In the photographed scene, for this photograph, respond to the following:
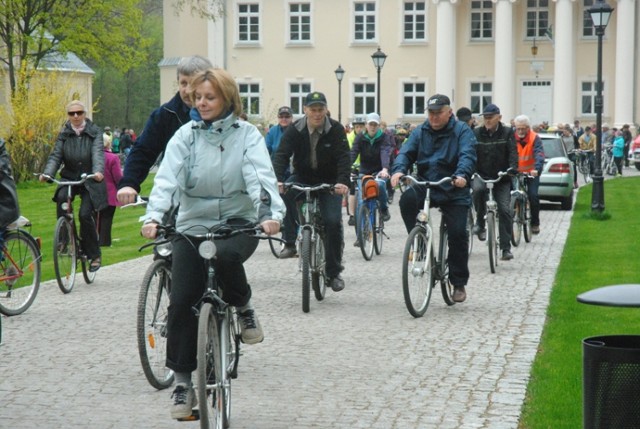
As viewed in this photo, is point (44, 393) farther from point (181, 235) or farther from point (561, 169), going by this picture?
point (561, 169)

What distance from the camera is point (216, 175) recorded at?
6715 millimetres

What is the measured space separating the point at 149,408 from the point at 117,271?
8.37 metres

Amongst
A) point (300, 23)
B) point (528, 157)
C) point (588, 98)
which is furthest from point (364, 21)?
point (528, 157)

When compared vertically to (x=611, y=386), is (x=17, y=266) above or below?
below

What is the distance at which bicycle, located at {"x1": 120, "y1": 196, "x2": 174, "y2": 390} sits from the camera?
7734 millimetres

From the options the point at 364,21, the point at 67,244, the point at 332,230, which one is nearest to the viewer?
the point at 332,230

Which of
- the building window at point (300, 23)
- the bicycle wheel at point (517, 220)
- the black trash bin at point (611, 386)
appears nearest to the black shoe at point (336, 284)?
the bicycle wheel at point (517, 220)

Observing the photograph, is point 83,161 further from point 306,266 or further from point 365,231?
point 365,231

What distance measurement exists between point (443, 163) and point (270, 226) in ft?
17.9

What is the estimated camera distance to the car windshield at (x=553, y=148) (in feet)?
91.0

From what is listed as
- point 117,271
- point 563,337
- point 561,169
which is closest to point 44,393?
point 563,337

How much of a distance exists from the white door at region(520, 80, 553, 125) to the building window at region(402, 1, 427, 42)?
5.97 meters

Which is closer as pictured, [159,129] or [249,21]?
[159,129]

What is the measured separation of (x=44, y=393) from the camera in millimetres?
8039
